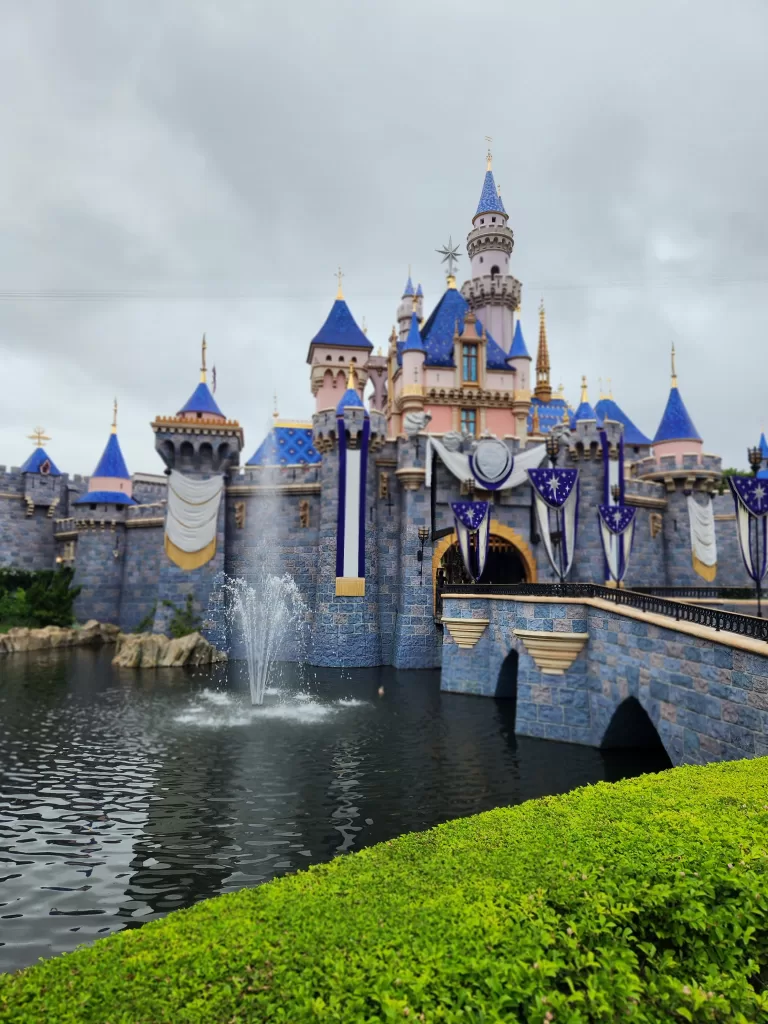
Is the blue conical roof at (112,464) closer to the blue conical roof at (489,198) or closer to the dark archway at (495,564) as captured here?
the dark archway at (495,564)

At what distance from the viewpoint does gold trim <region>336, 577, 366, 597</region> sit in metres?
25.9

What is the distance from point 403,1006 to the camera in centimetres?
288

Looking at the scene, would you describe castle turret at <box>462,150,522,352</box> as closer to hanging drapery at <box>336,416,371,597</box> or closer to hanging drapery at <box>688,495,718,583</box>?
hanging drapery at <box>688,495,718,583</box>

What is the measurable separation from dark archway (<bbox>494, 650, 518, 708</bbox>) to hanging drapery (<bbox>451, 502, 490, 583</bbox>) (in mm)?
3631

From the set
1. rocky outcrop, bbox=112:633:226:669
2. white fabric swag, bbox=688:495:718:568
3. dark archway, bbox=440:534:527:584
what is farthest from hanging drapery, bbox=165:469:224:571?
white fabric swag, bbox=688:495:718:568

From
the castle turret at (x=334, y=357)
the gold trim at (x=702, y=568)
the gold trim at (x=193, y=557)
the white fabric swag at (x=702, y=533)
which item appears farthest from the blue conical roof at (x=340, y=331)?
the gold trim at (x=702, y=568)

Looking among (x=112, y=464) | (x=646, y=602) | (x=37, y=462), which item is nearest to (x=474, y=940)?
(x=646, y=602)

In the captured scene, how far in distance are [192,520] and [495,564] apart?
51.6 ft

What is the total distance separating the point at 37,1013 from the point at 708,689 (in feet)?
33.3

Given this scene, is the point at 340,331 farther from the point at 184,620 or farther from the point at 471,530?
the point at 471,530

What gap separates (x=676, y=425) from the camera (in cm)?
3062

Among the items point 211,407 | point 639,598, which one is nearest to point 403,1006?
point 639,598

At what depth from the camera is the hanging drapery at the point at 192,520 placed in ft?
94.8

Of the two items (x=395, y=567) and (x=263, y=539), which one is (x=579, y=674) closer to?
(x=395, y=567)
